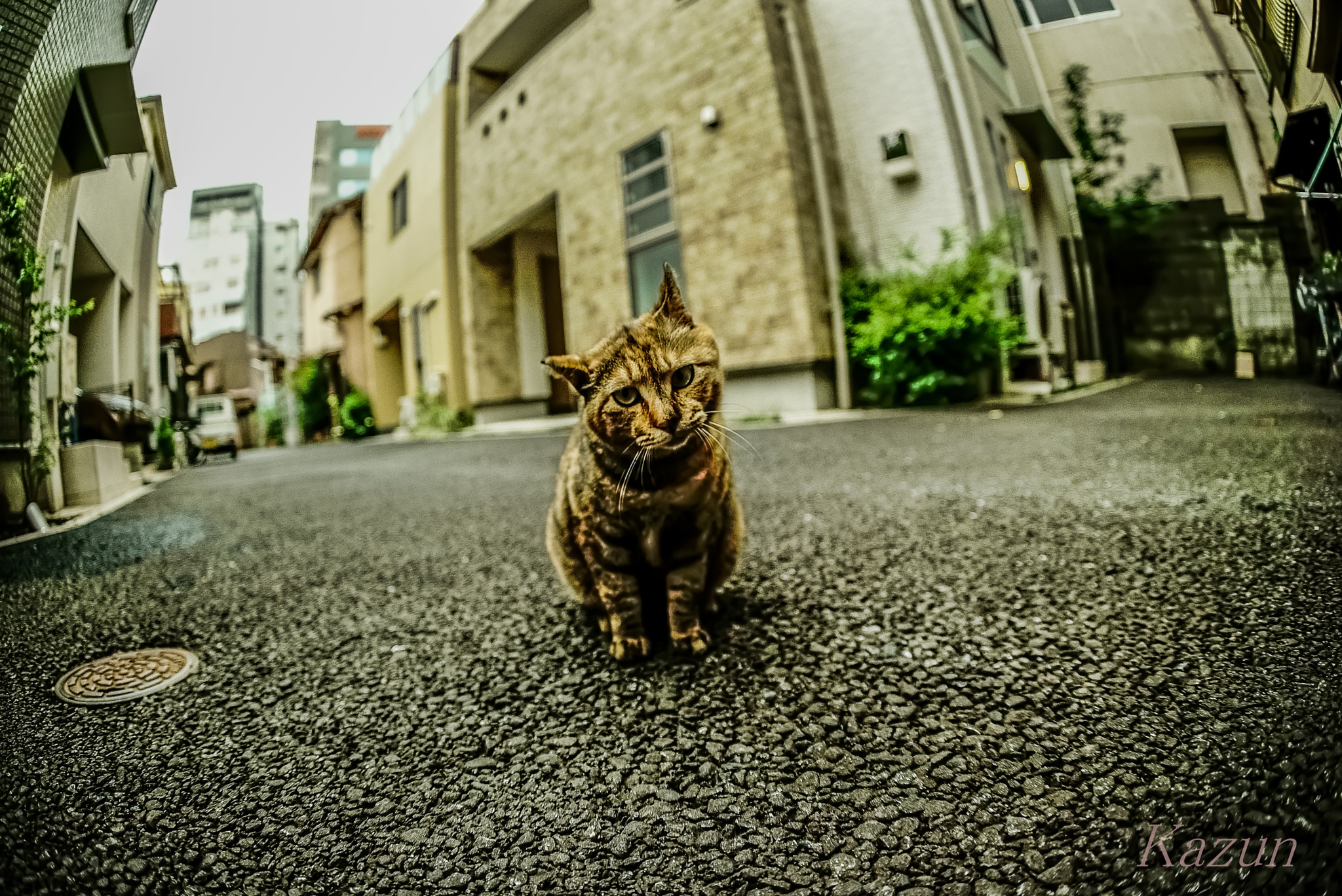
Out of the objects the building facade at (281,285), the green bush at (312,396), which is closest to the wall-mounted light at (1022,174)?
the building facade at (281,285)

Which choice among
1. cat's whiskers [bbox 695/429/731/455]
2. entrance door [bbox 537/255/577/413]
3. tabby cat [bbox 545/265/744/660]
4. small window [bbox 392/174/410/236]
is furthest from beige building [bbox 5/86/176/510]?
entrance door [bbox 537/255/577/413]

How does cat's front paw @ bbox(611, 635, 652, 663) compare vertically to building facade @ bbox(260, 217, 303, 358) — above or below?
below

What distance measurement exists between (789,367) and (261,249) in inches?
236

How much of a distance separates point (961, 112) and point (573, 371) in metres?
1.08

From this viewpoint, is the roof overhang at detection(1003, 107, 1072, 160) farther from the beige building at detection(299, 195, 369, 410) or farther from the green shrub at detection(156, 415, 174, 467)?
the green shrub at detection(156, 415, 174, 467)

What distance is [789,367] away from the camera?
21.2 feet

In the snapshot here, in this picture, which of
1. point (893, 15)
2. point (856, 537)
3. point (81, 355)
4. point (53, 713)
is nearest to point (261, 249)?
point (81, 355)

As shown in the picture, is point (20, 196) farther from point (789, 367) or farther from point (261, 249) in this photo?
point (789, 367)

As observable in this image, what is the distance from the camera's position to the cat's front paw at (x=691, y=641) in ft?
4.33

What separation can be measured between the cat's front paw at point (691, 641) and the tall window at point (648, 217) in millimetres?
6645

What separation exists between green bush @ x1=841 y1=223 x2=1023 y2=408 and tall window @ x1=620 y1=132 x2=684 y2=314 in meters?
5.58

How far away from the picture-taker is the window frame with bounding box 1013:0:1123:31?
84cm

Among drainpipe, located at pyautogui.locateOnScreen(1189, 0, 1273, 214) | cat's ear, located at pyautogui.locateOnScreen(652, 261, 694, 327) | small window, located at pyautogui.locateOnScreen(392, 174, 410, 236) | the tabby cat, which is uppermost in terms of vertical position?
small window, located at pyautogui.locateOnScreen(392, 174, 410, 236)

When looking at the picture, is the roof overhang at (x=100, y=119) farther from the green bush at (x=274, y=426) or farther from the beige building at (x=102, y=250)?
the green bush at (x=274, y=426)
